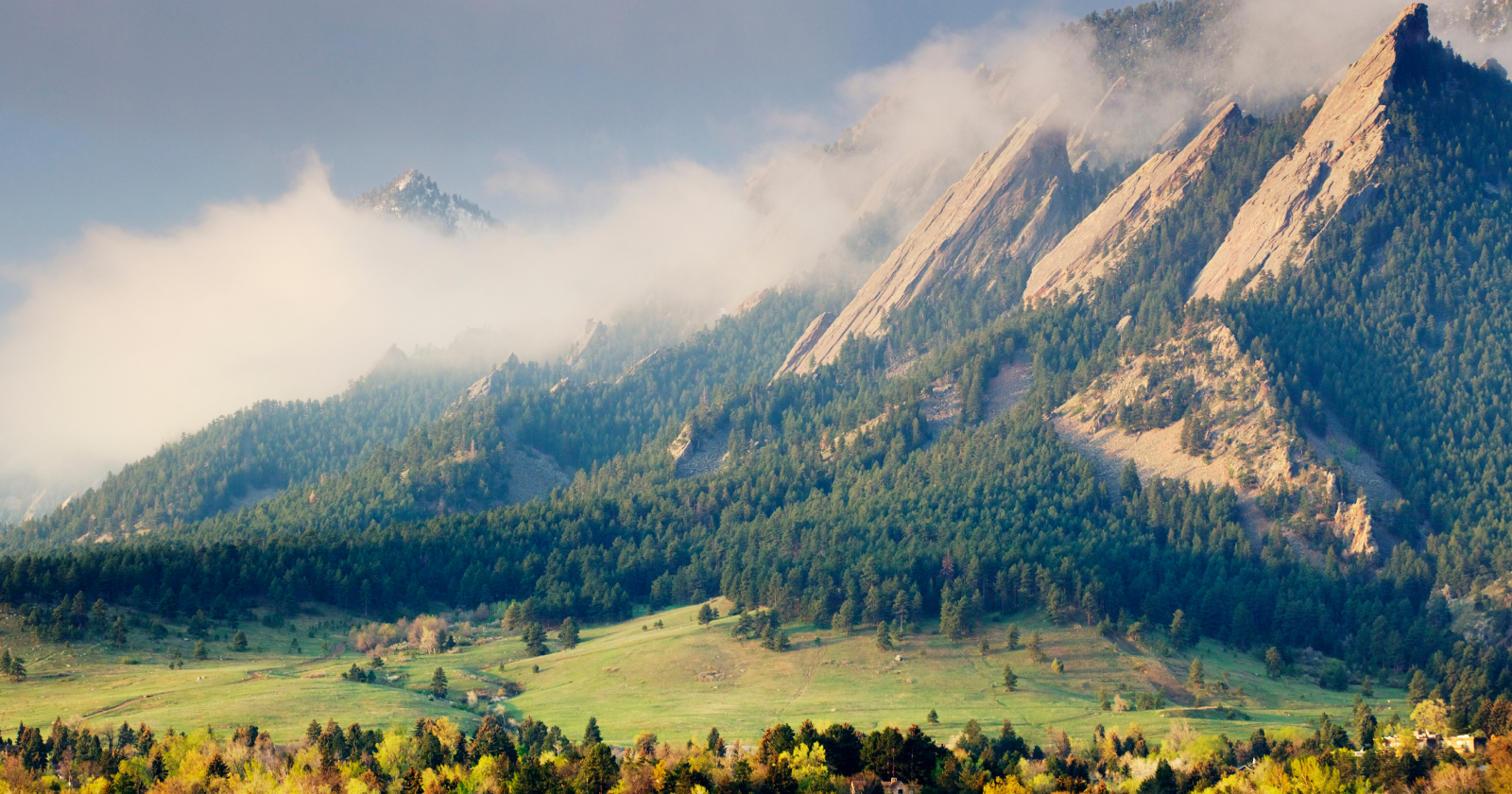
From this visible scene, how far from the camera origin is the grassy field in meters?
131

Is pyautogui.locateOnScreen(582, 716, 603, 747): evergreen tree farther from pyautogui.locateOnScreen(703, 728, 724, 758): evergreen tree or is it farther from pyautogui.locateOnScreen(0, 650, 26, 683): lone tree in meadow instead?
pyautogui.locateOnScreen(0, 650, 26, 683): lone tree in meadow

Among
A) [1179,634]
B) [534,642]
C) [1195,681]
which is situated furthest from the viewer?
[534,642]

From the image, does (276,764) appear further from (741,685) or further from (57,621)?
(57,621)

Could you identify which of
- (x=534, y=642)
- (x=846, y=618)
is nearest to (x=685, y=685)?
(x=846, y=618)

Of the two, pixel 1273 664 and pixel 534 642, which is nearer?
pixel 1273 664

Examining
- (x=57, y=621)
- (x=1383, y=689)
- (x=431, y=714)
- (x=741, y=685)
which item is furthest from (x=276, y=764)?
(x=1383, y=689)

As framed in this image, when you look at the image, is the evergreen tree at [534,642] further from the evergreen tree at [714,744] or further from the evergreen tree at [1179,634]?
the evergreen tree at [1179,634]

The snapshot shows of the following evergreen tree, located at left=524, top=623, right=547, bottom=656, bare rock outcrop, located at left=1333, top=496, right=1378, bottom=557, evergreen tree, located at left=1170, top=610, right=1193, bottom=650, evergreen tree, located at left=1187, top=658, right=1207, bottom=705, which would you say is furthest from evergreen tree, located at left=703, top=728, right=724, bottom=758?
bare rock outcrop, located at left=1333, top=496, right=1378, bottom=557

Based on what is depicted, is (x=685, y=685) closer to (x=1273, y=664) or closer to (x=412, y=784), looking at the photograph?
(x=412, y=784)

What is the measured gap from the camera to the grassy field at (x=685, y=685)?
131 meters

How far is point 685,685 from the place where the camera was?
506 feet

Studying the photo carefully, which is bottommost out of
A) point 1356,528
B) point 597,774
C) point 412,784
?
point 597,774

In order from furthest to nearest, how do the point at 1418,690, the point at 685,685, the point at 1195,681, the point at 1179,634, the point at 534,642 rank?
the point at 534,642, the point at 1179,634, the point at 685,685, the point at 1195,681, the point at 1418,690

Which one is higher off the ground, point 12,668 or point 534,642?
point 12,668
